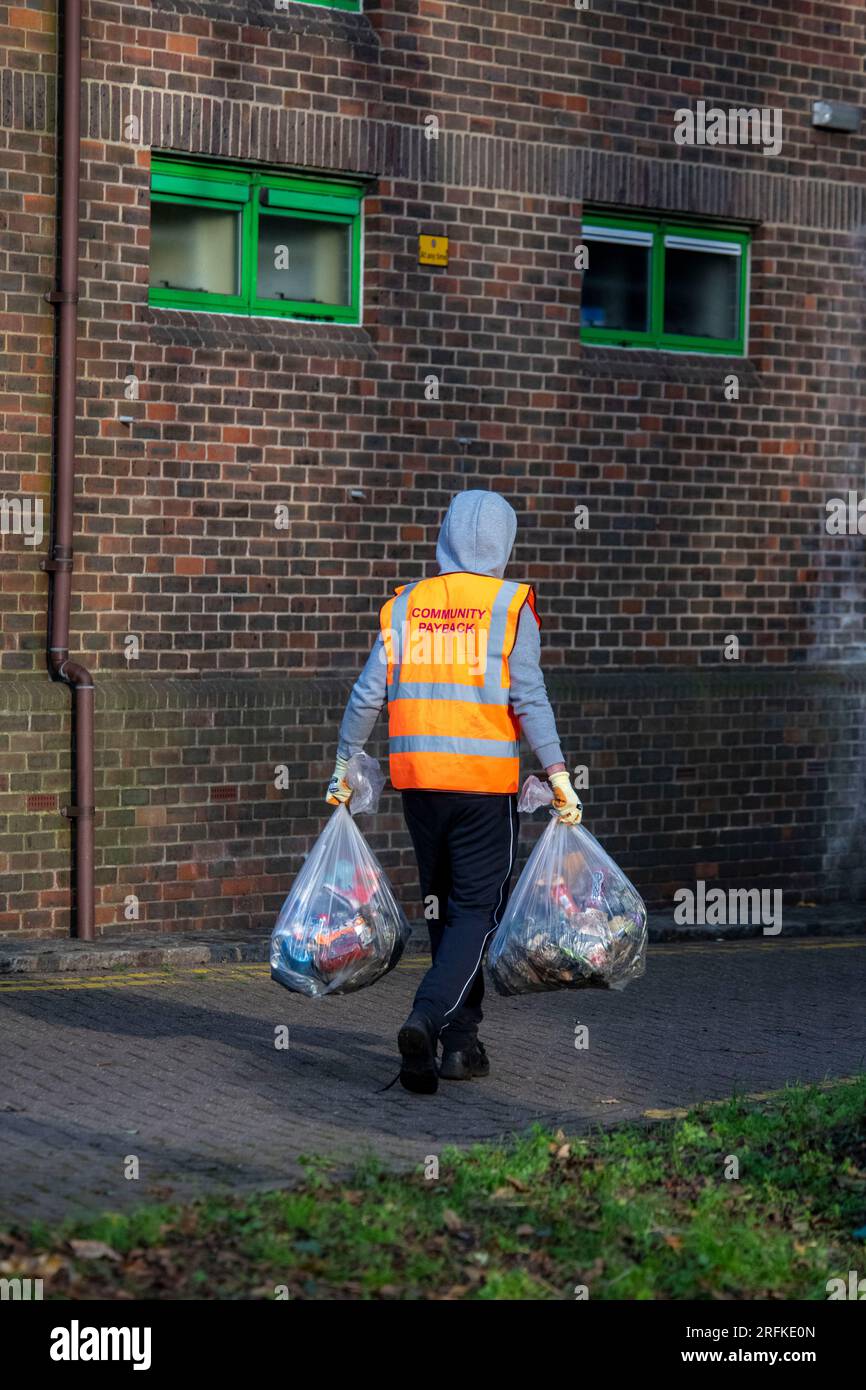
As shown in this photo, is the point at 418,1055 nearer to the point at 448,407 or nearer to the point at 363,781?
the point at 363,781

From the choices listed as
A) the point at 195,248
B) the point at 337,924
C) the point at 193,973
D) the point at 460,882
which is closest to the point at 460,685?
the point at 460,882

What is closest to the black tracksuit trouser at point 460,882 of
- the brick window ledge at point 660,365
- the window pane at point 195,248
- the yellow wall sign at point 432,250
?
the window pane at point 195,248

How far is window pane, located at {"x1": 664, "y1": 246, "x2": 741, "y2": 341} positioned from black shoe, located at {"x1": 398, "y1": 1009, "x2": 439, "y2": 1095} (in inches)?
290

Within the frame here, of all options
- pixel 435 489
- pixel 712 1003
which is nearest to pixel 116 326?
pixel 435 489

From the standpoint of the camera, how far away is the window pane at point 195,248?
12.0 meters

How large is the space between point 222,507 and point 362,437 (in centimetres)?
103

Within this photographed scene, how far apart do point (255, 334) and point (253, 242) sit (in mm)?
536

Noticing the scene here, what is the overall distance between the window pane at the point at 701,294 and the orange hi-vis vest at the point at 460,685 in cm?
651

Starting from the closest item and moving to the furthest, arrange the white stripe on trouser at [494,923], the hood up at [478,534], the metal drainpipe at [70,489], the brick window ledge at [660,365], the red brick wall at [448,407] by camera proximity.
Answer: the white stripe on trouser at [494,923]
the hood up at [478,534]
the metal drainpipe at [70,489]
the red brick wall at [448,407]
the brick window ledge at [660,365]

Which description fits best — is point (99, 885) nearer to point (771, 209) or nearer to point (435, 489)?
point (435, 489)

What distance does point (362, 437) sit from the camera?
496 inches

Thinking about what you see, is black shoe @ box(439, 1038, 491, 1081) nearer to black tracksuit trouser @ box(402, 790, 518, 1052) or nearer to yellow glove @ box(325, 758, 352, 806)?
black tracksuit trouser @ box(402, 790, 518, 1052)

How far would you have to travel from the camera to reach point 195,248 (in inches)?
477

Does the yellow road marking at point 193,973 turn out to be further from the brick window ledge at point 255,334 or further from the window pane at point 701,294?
the window pane at point 701,294
